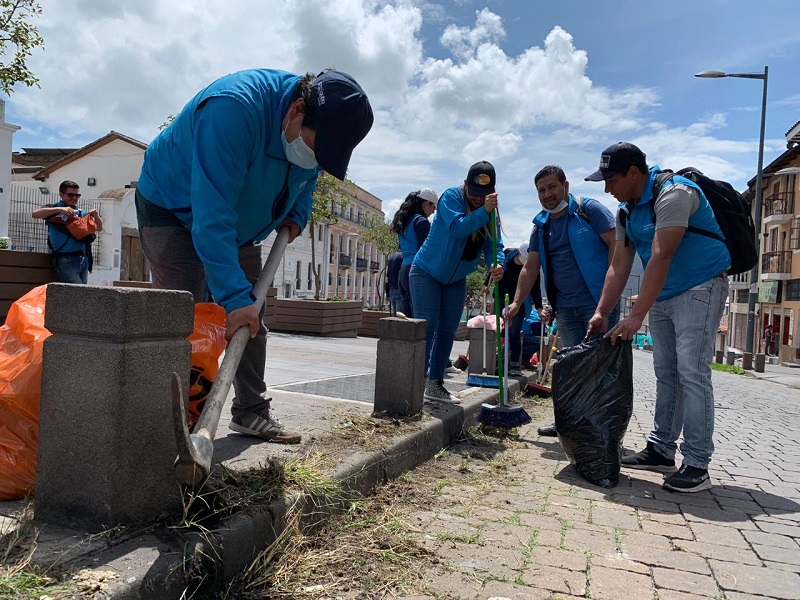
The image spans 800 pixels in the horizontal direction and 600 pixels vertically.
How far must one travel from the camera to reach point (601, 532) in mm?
2957

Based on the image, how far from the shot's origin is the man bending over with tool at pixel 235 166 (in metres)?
2.53

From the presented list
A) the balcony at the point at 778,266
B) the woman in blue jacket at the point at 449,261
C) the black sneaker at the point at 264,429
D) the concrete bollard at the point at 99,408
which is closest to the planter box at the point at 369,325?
the woman in blue jacket at the point at 449,261

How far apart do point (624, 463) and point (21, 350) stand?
350cm

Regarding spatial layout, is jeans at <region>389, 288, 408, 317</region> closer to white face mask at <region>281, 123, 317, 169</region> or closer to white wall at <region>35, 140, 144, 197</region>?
white face mask at <region>281, 123, 317, 169</region>

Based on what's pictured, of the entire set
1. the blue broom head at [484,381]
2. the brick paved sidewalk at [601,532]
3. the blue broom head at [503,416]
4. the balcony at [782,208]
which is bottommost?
the brick paved sidewalk at [601,532]

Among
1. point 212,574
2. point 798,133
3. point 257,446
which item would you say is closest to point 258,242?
point 257,446

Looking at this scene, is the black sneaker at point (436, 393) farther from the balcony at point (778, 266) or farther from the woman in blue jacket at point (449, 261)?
the balcony at point (778, 266)

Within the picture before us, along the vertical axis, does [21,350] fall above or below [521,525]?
above

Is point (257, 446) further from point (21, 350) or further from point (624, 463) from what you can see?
point (624, 463)

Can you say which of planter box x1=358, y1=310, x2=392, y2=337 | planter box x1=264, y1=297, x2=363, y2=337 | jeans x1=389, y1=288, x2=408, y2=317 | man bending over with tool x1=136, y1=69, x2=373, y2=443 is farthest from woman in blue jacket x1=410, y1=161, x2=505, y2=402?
planter box x1=358, y1=310, x2=392, y2=337

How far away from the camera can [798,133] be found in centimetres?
3216

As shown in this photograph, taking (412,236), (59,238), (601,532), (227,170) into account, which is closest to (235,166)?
(227,170)

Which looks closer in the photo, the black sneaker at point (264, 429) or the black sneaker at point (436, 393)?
the black sneaker at point (264, 429)

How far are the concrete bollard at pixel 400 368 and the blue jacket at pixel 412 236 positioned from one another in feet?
8.48
